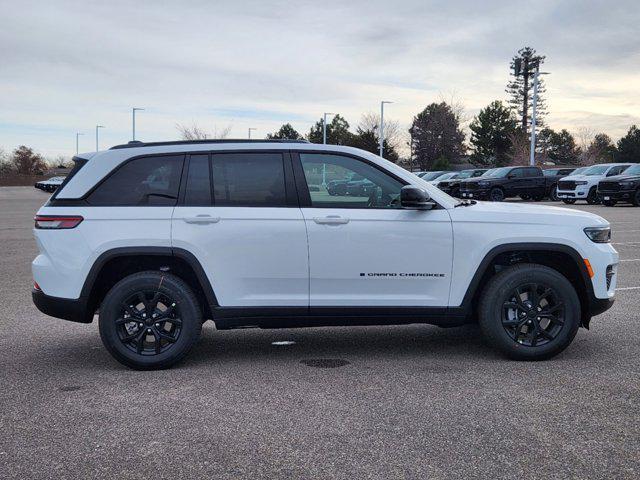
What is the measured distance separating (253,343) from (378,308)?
1.45 meters

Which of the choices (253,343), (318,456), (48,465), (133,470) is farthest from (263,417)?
(253,343)

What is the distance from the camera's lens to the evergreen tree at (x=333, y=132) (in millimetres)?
98387

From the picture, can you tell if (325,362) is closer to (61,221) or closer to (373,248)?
(373,248)

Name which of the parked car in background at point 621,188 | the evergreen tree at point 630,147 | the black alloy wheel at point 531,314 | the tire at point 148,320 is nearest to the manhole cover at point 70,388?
the tire at point 148,320

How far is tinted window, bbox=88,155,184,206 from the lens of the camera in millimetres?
5199

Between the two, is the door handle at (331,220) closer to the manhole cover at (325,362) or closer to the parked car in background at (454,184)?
the manhole cover at (325,362)

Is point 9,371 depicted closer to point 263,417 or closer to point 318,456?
point 263,417

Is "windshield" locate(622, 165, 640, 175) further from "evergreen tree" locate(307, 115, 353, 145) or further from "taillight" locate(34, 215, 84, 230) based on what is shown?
"evergreen tree" locate(307, 115, 353, 145)

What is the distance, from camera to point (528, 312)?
5.26 metres

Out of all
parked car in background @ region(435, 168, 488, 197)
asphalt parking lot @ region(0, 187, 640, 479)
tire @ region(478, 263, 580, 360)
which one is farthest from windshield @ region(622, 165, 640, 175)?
tire @ region(478, 263, 580, 360)

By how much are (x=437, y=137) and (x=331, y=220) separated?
85.1m

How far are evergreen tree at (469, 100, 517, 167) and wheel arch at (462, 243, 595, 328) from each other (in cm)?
7705

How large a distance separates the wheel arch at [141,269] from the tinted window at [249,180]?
0.53 m

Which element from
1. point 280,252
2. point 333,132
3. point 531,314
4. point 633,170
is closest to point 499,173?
point 633,170
